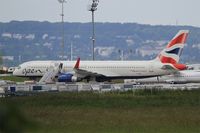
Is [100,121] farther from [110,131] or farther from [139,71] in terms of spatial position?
[139,71]

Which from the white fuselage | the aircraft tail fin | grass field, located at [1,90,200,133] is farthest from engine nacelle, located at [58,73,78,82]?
grass field, located at [1,90,200,133]

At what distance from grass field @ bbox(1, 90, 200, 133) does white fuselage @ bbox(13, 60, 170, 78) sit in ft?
A: 112

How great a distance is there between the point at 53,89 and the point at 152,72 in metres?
25.1

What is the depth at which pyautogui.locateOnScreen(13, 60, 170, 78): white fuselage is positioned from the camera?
75.1 metres

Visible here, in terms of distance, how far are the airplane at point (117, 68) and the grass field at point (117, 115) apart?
34.0 metres

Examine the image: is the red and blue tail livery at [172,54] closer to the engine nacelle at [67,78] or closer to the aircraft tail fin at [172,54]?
the aircraft tail fin at [172,54]

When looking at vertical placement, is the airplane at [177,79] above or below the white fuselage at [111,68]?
below

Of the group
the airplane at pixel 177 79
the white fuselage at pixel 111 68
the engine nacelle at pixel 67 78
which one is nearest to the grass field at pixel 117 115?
the engine nacelle at pixel 67 78

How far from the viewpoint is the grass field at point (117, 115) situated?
872 inches

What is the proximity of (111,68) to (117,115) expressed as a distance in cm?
4906

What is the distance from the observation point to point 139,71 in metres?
75.4

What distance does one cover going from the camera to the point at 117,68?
76.9 m

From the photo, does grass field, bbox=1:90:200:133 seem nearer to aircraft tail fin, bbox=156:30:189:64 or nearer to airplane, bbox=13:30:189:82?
airplane, bbox=13:30:189:82

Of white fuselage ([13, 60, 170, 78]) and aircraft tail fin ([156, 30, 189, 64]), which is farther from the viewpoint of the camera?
aircraft tail fin ([156, 30, 189, 64])
